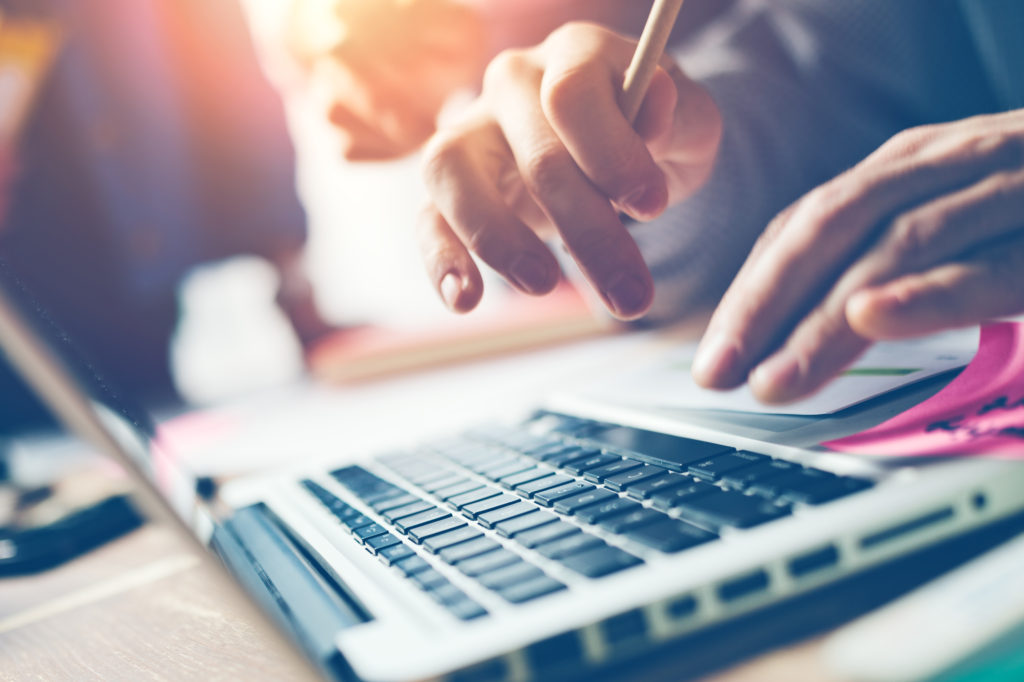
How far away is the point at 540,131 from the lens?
41 centimetres

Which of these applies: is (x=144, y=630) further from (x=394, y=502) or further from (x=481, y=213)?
(x=481, y=213)

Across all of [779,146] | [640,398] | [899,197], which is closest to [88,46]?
[779,146]

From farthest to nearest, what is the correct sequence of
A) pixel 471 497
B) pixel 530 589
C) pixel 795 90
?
pixel 795 90
pixel 471 497
pixel 530 589

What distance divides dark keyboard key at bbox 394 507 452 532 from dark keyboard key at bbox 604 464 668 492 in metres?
0.07

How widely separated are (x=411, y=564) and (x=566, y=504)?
6 centimetres

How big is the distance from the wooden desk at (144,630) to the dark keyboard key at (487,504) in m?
0.08

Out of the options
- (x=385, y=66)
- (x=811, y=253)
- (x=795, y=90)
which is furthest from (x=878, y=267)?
(x=385, y=66)

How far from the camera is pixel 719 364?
0.96 feet

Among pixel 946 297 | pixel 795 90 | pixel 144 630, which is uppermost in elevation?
pixel 795 90

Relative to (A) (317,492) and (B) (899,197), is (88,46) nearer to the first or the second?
(A) (317,492)

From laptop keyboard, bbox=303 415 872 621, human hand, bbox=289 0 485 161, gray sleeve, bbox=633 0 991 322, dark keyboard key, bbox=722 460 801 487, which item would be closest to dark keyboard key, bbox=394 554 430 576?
laptop keyboard, bbox=303 415 872 621

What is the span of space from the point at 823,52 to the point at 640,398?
452 millimetres

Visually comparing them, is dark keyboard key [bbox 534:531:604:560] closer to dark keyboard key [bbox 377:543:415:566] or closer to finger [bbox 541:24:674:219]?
dark keyboard key [bbox 377:543:415:566]

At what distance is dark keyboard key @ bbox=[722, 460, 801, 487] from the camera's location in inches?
10.1
